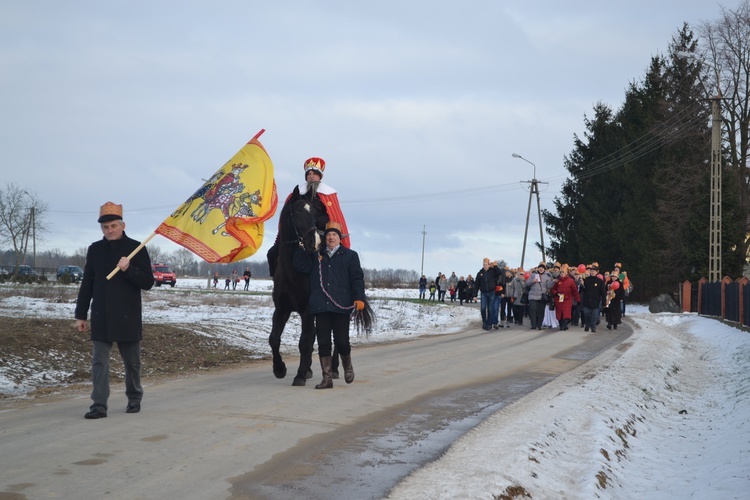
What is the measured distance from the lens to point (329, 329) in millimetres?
9773

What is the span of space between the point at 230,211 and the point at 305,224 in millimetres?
856

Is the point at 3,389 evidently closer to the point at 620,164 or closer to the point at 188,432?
the point at 188,432

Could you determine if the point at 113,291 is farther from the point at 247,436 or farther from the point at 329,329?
the point at 329,329

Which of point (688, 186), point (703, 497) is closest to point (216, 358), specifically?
point (703, 497)

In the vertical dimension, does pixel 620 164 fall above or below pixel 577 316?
above

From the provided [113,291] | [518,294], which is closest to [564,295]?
[518,294]

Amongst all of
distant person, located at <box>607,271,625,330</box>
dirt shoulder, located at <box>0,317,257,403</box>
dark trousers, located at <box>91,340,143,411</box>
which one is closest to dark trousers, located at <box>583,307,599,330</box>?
distant person, located at <box>607,271,625,330</box>

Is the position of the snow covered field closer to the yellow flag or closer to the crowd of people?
the yellow flag

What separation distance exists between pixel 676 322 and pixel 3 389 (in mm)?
26862

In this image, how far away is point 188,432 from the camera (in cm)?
683

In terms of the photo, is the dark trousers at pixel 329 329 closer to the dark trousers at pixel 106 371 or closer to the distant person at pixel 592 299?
the dark trousers at pixel 106 371

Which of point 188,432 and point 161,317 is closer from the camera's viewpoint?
point 188,432

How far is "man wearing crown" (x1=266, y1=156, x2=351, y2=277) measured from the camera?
10078 mm

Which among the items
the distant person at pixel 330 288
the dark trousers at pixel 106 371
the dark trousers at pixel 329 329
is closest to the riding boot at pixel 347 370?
the dark trousers at pixel 329 329
